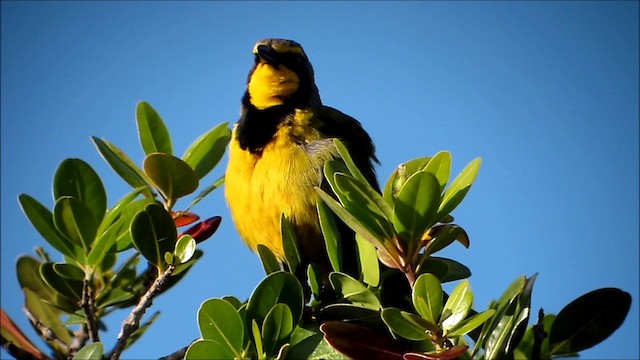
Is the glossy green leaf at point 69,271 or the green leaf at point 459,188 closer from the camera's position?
the green leaf at point 459,188

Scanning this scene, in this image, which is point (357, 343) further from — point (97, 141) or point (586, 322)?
point (97, 141)

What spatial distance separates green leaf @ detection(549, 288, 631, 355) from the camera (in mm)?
1993

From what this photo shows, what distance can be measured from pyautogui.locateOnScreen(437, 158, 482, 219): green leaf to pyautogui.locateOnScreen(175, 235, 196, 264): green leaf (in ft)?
Result: 2.46

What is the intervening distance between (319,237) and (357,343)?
1.36m

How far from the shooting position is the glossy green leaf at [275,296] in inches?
81.5

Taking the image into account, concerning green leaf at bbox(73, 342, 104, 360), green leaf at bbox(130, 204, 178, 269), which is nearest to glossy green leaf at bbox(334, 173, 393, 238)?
green leaf at bbox(130, 204, 178, 269)

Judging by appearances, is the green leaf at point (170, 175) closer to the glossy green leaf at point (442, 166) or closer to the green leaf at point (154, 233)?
the green leaf at point (154, 233)

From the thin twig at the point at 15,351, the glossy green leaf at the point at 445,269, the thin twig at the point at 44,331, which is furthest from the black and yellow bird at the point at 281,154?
the thin twig at the point at 15,351

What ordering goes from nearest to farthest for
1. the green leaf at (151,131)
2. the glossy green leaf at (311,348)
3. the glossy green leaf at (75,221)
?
the glossy green leaf at (311,348)
the glossy green leaf at (75,221)
the green leaf at (151,131)

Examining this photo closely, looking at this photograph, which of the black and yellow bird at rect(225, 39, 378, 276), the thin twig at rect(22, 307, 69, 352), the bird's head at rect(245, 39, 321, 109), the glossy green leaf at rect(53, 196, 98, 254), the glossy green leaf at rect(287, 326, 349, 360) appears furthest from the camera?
the bird's head at rect(245, 39, 321, 109)

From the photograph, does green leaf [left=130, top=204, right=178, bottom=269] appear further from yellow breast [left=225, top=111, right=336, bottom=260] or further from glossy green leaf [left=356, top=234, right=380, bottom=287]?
yellow breast [left=225, top=111, right=336, bottom=260]

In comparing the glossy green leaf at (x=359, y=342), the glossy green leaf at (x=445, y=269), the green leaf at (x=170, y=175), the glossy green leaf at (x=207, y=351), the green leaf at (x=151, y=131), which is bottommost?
the glossy green leaf at (x=207, y=351)

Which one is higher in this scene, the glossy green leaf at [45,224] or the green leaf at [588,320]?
the glossy green leaf at [45,224]

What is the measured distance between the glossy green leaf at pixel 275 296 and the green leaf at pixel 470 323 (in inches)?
16.8
